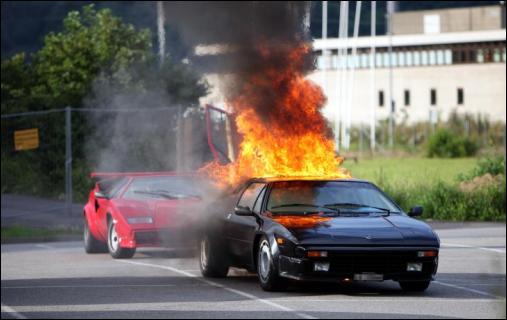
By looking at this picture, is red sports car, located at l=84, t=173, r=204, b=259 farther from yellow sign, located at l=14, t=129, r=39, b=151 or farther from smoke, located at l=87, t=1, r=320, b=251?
yellow sign, located at l=14, t=129, r=39, b=151

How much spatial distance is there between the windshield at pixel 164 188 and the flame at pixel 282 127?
0.96 m

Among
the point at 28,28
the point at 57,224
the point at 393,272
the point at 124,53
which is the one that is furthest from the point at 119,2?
the point at 393,272

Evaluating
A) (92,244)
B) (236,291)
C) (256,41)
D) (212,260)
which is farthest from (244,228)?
(92,244)

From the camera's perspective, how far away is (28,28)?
6712cm


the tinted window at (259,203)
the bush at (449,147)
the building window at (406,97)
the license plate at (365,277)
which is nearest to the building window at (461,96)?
the building window at (406,97)

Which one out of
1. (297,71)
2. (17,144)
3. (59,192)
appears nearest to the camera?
(297,71)

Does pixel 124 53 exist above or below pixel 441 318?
above

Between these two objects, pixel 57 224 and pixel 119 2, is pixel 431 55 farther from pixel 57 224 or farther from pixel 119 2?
pixel 57 224

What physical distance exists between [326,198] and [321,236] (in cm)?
135

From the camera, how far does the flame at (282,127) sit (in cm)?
1842

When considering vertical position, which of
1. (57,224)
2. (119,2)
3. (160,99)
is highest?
(119,2)

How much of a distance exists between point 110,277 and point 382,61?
8774 centimetres

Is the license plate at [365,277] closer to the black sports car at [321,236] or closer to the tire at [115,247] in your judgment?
the black sports car at [321,236]

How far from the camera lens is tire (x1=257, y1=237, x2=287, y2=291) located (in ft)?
50.0
